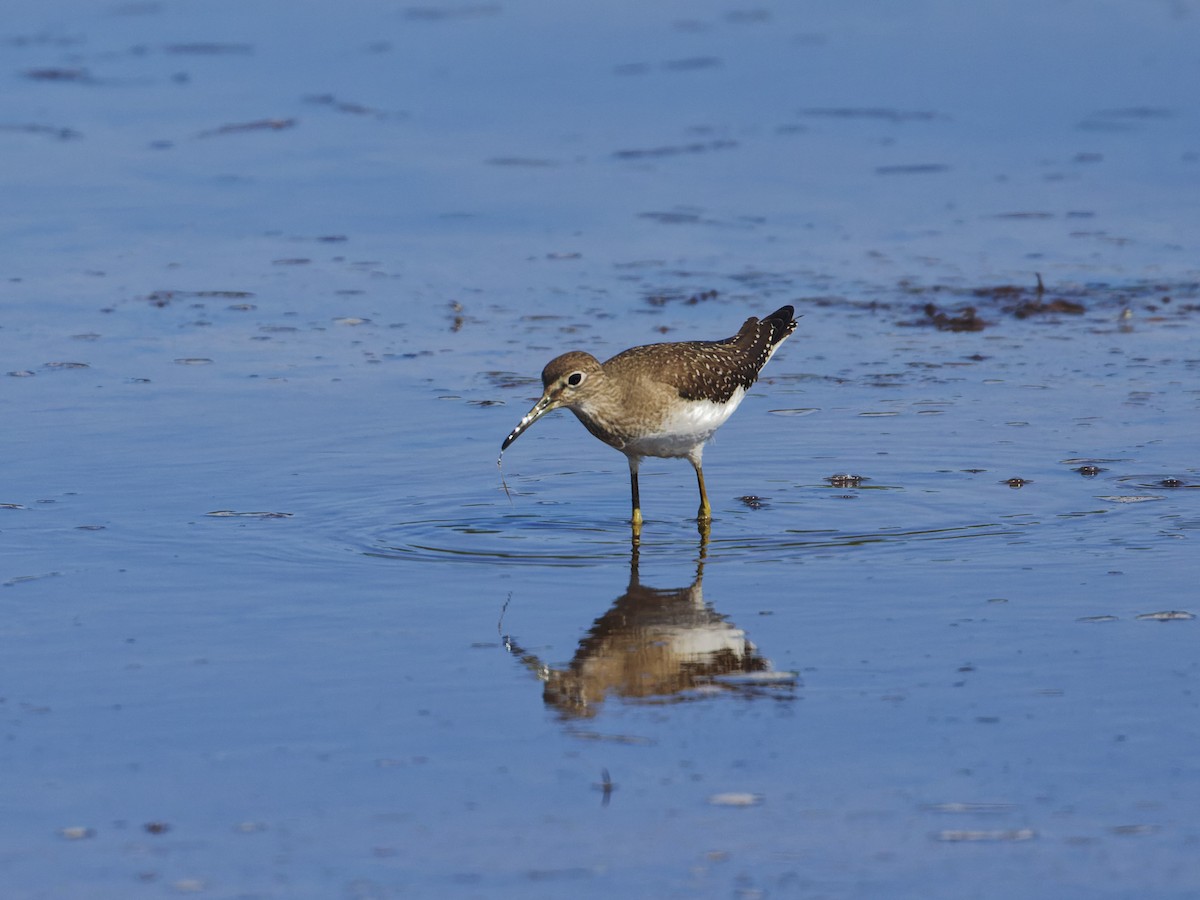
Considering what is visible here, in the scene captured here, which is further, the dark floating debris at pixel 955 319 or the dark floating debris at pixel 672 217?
the dark floating debris at pixel 672 217

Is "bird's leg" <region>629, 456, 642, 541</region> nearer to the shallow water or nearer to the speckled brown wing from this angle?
the shallow water

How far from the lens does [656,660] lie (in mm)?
7105

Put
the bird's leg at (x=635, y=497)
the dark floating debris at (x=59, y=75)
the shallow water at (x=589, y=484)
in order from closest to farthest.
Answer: the shallow water at (x=589, y=484) → the bird's leg at (x=635, y=497) → the dark floating debris at (x=59, y=75)

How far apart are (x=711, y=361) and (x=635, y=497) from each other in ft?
3.16

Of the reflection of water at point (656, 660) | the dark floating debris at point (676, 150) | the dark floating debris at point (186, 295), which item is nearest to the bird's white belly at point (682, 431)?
the reflection of water at point (656, 660)

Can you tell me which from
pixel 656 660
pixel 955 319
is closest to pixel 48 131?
pixel 955 319

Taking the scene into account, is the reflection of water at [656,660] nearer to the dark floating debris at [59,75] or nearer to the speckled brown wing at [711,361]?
the speckled brown wing at [711,361]

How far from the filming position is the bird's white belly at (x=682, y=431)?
9.20 meters

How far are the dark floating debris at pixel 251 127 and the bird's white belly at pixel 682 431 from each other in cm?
892

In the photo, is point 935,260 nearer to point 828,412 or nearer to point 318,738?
point 828,412

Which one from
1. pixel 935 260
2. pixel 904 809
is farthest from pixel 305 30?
pixel 904 809

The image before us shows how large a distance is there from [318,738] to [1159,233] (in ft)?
32.7

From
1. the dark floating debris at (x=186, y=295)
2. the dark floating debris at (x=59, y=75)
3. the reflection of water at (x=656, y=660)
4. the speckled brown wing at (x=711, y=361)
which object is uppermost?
the dark floating debris at (x=59, y=75)

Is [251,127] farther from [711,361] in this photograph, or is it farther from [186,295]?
[711,361]
